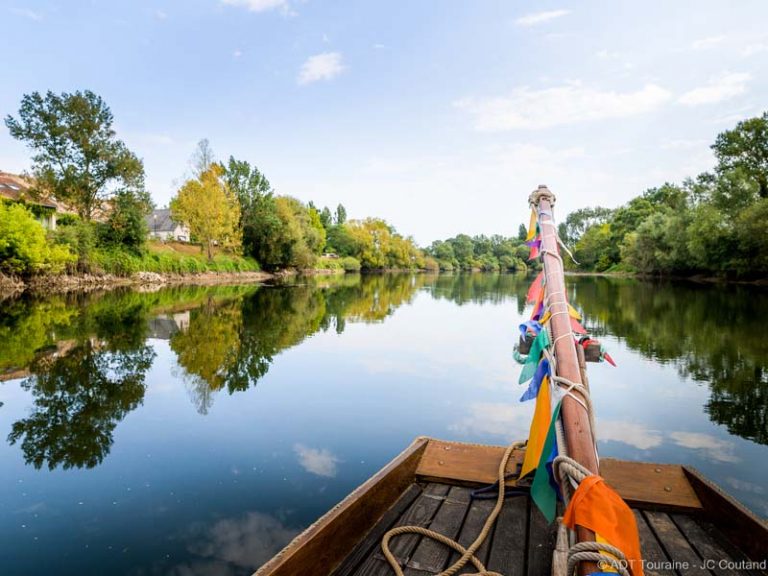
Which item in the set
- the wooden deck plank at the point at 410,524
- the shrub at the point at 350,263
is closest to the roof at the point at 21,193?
the wooden deck plank at the point at 410,524

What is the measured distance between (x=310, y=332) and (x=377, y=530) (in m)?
11.6

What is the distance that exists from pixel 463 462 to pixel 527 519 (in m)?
0.81

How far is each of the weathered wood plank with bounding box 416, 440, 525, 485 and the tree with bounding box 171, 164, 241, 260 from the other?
4177 cm

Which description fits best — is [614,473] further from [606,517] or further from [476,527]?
[606,517]

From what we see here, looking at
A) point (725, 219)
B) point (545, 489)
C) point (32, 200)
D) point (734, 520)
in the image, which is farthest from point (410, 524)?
point (725, 219)

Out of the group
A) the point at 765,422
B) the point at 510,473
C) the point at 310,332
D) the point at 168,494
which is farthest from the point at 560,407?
the point at 310,332

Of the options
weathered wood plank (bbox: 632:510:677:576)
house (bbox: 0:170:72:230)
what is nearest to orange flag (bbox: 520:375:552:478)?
weathered wood plank (bbox: 632:510:677:576)

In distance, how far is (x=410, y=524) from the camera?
2.99 meters

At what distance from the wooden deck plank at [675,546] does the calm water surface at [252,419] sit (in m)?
2.31

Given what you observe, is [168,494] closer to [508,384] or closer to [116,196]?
[508,384]

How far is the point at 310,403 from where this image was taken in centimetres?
748

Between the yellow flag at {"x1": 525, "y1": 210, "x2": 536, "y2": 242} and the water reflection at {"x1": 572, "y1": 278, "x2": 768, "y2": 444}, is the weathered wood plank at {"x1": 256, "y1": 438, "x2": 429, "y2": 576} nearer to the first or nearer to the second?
the yellow flag at {"x1": 525, "y1": 210, "x2": 536, "y2": 242}

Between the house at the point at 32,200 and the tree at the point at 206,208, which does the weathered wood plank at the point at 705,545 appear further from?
the tree at the point at 206,208

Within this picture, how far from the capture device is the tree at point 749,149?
125 feet
